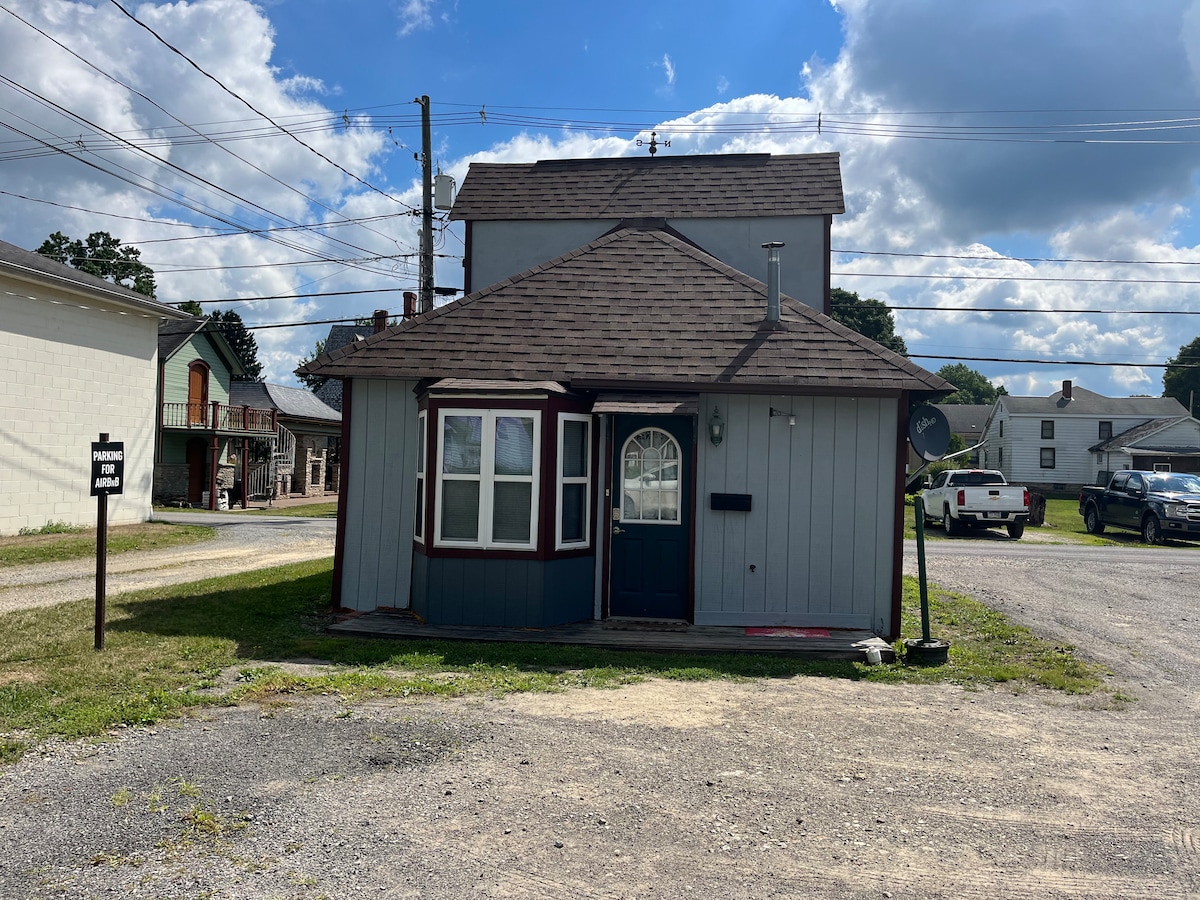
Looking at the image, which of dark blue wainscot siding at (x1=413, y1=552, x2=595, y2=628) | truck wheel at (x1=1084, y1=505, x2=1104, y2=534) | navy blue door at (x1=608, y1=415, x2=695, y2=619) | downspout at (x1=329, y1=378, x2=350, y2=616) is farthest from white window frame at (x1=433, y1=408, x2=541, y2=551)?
truck wheel at (x1=1084, y1=505, x2=1104, y2=534)

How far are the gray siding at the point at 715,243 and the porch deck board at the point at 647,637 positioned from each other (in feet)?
22.1

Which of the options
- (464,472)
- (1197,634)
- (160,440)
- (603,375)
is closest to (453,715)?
(464,472)

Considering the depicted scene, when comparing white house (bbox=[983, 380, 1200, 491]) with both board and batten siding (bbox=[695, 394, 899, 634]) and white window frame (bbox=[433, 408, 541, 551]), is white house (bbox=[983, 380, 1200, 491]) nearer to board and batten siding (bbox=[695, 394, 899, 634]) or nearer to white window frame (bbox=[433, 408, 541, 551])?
board and batten siding (bbox=[695, 394, 899, 634])

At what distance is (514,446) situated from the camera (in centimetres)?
913

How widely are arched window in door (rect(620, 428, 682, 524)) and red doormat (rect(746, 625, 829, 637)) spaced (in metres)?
1.49

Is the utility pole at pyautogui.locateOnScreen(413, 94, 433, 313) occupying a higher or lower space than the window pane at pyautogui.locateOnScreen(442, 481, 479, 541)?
higher

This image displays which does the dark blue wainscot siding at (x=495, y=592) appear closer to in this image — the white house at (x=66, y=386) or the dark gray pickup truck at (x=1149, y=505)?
the white house at (x=66, y=386)

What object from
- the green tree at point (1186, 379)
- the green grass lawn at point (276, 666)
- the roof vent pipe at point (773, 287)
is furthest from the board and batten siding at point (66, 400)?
the green tree at point (1186, 379)

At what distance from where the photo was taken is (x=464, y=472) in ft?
30.1

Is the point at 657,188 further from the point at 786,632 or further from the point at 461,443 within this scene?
the point at 786,632

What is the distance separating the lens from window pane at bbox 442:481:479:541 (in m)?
9.15

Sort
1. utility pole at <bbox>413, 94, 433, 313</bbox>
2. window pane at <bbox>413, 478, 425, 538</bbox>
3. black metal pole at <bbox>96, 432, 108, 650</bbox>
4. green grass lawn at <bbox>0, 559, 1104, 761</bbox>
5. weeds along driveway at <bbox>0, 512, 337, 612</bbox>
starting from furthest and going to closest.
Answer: utility pole at <bbox>413, 94, 433, 313</bbox>, weeds along driveway at <bbox>0, 512, 337, 612</bbox>, window pane at <bbox>413, 478, 425, 538</bbox>, black metal pole at <bbox>96, 432, 108, 650</bbox>, green grass lawn at <bbox>0, 559, 1104, 761</bbox>

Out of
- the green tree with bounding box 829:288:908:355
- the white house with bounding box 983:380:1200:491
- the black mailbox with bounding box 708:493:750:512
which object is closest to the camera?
the black mailbox with bounding box 708:493:750:512

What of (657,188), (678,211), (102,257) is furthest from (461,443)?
(102,257)
